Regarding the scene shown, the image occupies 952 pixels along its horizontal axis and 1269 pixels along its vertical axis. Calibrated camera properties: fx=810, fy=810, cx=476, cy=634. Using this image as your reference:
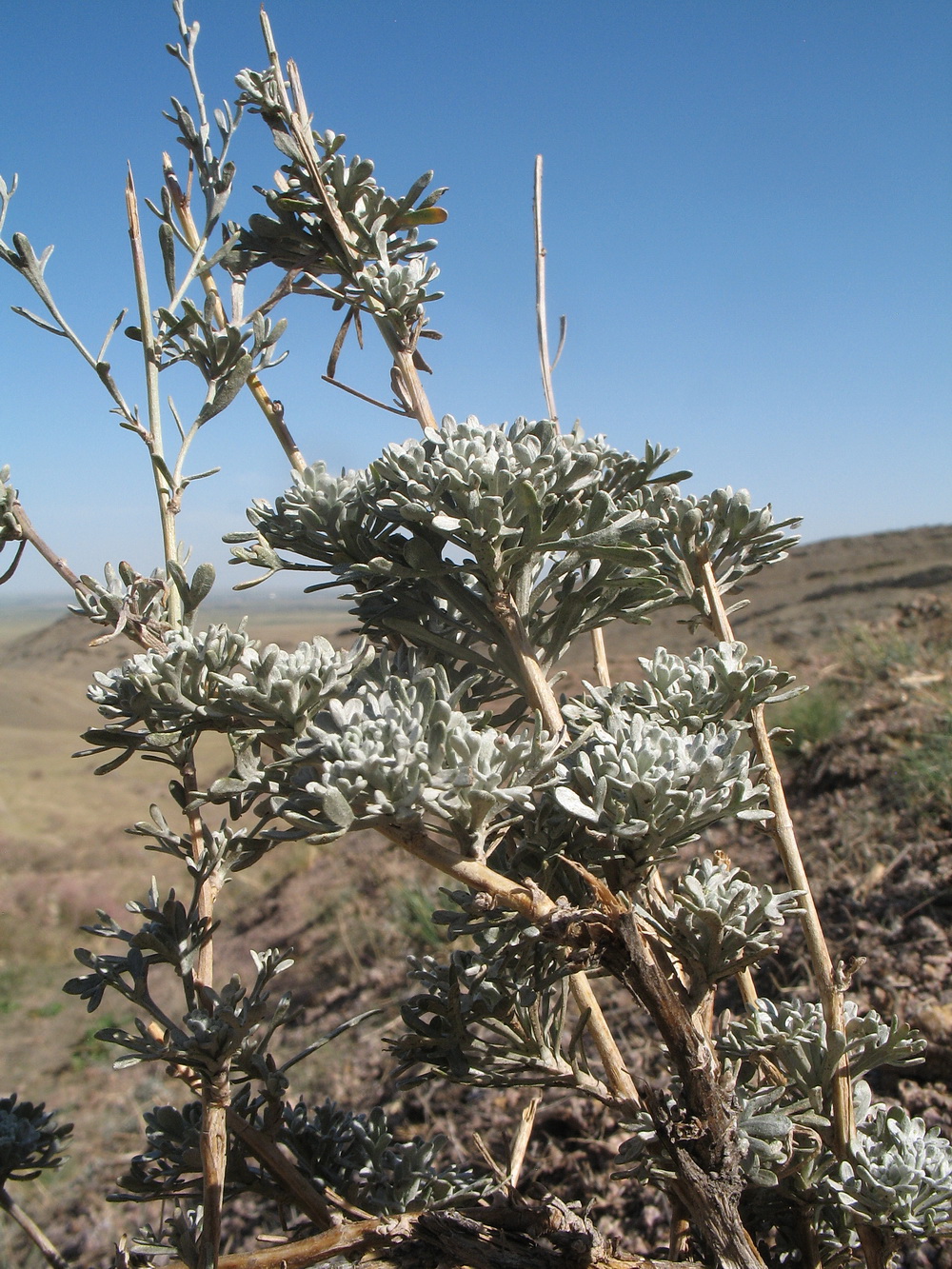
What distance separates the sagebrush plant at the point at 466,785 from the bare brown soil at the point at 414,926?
0.49m

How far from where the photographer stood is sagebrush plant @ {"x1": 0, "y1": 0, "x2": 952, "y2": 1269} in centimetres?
108

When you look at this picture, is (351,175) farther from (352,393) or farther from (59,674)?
(59,674)

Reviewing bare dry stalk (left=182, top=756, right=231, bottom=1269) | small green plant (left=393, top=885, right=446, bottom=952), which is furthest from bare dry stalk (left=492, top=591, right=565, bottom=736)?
small green plant (left=393, top=885, right=446, bottom=952)

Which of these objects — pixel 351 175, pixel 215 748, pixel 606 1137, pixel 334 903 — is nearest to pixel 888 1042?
pixel 351 175

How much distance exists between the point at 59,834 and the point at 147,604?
33.1 feet

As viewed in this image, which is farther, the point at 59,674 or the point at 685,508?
the point at 59,674

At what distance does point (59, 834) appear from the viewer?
1001cm

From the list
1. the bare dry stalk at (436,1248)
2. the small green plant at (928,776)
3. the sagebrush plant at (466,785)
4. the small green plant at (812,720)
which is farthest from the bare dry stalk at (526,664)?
the small green plant at (812,720)

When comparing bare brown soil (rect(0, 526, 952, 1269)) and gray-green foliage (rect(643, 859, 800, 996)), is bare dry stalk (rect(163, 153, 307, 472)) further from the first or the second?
bare brown soil (rect(0, 526, 952, 1269))

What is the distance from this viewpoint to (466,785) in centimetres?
100

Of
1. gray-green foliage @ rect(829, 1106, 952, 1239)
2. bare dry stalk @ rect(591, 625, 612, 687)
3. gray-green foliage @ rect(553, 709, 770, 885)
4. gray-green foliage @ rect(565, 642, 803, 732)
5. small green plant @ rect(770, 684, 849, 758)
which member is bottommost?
gray-green foliage @ rect(829, 1106, 952, 1239)

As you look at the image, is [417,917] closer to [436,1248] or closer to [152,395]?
[436,1248]

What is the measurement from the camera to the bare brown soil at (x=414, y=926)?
9.75 feet

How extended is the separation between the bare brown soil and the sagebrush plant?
1.60 feet
